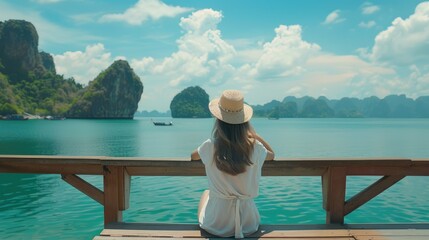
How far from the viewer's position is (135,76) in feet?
593

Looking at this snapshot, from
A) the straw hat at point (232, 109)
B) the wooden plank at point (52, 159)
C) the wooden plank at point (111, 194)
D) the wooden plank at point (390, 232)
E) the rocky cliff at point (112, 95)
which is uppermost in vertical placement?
the rocky cliff at point (112, 95)

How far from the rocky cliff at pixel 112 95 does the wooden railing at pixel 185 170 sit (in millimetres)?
166292

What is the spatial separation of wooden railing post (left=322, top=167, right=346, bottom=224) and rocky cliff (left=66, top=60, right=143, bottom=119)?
548ft

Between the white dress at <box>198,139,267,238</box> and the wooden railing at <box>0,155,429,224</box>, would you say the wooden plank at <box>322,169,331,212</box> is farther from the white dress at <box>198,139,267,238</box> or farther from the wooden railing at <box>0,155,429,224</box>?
the white dress at <box>198,139,267,238</box>

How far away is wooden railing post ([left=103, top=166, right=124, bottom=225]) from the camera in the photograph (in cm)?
352

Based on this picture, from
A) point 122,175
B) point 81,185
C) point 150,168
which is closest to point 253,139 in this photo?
point 150,168

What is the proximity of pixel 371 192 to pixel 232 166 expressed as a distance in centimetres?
167

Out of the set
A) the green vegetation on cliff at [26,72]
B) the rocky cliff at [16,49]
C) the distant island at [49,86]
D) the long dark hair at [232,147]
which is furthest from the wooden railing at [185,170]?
the rocky cliff at [16,49]

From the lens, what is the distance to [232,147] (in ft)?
9.49

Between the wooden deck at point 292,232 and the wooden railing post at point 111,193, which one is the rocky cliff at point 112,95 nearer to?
the wooden railing post at point 111,193

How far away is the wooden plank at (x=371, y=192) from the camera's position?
11.7 feet

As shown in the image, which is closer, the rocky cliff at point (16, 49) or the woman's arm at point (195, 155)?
the woman's arm at point (195, 155)

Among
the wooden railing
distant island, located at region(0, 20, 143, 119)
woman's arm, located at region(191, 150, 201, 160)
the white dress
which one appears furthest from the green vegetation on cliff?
the white dress

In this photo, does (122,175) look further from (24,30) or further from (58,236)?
(24,30)
